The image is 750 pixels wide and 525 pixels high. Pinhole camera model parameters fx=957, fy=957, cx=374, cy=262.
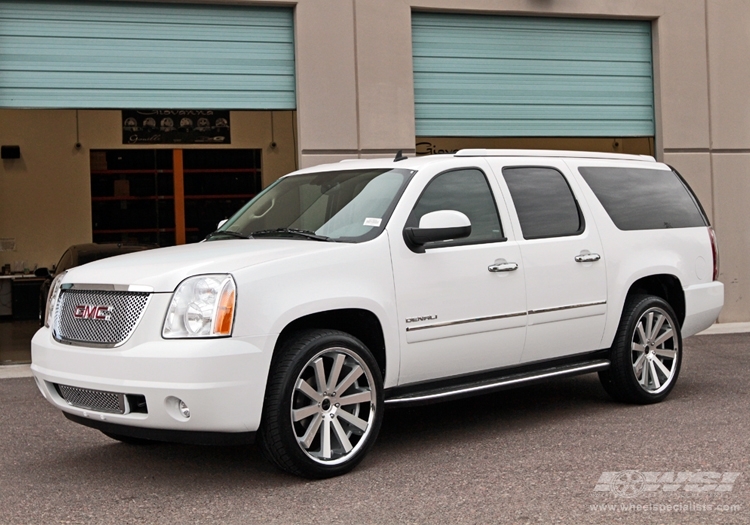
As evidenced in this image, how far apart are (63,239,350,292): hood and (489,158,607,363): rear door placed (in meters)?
1.48

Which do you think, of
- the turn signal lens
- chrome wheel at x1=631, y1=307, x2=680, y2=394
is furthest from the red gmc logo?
chrome wheel at x1=631, y1=307, x2=680, y2=394

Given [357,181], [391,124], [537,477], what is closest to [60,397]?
[357,181]

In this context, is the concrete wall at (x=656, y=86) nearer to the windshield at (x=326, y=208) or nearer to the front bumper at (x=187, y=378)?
the windshield at (x=326, y=208)

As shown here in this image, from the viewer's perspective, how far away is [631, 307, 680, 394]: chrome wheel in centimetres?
704

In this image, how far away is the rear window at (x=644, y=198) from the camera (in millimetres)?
7047

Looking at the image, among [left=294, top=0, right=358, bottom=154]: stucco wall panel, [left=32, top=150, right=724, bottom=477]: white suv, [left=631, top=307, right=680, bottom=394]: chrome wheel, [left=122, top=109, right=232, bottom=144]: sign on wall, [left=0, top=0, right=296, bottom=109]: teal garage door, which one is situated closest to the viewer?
[left=32, top=150, right=724, bottom=477]: white suv

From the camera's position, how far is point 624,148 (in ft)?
61.8

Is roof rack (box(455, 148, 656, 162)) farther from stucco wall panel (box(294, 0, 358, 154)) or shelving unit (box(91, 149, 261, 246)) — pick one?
shelving unit (box(91, 149, 261, 246))

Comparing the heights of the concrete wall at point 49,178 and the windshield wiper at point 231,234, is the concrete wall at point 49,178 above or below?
above

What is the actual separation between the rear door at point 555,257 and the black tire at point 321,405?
1398 mm

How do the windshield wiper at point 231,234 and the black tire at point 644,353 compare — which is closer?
the windshield wiper at point 231,234

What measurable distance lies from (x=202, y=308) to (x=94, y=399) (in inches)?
32.1

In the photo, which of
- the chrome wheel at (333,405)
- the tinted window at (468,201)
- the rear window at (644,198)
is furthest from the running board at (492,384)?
the rear window at (644,198)

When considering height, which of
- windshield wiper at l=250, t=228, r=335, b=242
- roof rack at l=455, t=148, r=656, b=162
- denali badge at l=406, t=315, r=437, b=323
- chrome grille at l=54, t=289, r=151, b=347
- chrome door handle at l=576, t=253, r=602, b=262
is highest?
roof rack at l=455, t=148, r=656, b=162
